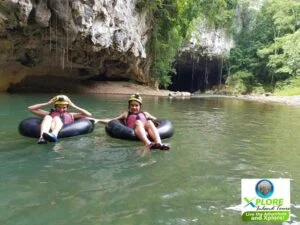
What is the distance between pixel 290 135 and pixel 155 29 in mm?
17398

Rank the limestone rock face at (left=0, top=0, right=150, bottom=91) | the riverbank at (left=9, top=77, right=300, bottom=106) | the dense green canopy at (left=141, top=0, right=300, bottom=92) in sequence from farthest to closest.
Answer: the dense green canopy at (left=141, top=0, right=300, bottom=92)
the riverbank at (left=9, top=77, right=300, bottom=106)
the limestone rock face at (left=0, top=0, right=150, bottom=91)

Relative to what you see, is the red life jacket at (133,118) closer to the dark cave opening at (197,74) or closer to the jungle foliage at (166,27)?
the jungle foliage at (166,27)

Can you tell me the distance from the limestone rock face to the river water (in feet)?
29.2

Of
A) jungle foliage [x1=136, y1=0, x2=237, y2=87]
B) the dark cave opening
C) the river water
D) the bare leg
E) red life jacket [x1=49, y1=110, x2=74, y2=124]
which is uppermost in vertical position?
jungle foliage [x1=136, y1=0, x2=237, y2=87]

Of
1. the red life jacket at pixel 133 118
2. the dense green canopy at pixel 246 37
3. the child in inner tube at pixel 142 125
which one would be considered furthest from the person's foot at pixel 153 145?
the dense green canopy at pixel 246 37

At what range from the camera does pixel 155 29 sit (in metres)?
25.1

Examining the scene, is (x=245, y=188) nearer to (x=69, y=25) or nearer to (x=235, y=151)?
(x=235, y=151)

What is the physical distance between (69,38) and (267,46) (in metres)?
22.2

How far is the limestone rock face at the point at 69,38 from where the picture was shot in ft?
52.6

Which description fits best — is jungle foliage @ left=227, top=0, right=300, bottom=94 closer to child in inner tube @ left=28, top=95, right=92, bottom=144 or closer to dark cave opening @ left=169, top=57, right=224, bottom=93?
dark cave opening @ left=169, top=57, right=224, bottom=93

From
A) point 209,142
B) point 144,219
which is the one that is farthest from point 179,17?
point 144,219

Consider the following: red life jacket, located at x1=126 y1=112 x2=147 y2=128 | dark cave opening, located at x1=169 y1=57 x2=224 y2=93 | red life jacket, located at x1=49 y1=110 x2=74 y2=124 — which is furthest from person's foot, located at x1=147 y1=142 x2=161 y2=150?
dark cave opening, located at x1=169 y1=57 x2=224 y2=93

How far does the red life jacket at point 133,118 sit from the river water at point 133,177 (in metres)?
0.46

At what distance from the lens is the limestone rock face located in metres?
16.0
